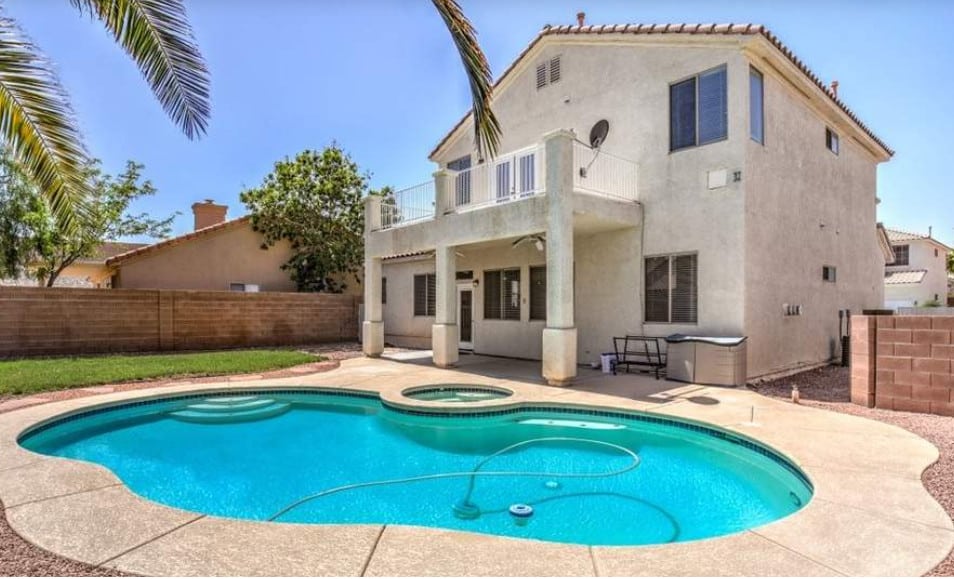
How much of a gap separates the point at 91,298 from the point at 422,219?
11.6 m

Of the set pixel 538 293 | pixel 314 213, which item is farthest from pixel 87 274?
pixel 538 293

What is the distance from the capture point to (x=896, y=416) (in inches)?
312

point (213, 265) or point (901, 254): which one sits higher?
point (901, 254)

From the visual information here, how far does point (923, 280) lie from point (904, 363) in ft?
104

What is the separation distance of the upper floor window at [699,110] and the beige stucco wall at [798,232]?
566 millimetres

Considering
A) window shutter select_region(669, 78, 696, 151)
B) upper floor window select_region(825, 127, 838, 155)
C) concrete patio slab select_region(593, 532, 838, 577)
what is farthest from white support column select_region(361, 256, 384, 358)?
upper floor window select_region(825, 127, 838, 155)

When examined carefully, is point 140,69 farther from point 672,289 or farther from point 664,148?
point 672,289

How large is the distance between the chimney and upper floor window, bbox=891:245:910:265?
139ft

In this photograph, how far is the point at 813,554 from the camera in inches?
140

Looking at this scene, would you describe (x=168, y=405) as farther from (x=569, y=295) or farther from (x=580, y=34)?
(x=580, y=34)

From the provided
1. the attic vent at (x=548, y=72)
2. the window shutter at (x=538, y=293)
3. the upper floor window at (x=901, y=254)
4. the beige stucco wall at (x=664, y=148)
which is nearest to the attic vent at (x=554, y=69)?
the attic vent at (x=548, y=72)

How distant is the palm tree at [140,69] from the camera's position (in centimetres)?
599

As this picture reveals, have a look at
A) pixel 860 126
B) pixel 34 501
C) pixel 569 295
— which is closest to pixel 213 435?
pixel 34 501

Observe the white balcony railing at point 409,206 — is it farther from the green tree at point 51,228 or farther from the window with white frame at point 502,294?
the green tree at point 51,228
